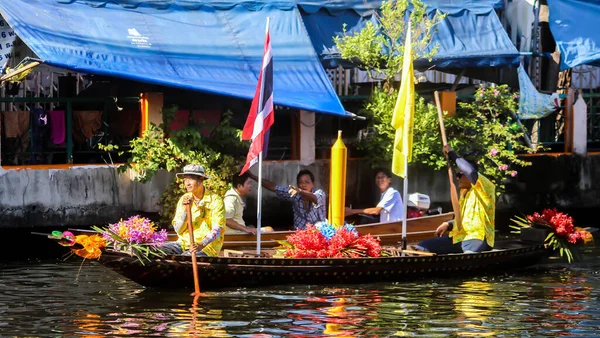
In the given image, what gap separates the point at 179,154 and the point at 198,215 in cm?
373

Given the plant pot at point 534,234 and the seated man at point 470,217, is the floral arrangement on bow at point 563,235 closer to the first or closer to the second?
the plant pot at point 534,234

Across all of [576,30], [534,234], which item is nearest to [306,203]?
[534,234]

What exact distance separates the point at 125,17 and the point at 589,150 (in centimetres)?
885

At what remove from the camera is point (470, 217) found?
14.9m

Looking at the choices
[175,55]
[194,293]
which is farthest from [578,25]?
[194,293]

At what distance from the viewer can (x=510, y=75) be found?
67.4 ft

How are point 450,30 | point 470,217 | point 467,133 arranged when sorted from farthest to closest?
point 450,30 < point 467,133 < point 470,217

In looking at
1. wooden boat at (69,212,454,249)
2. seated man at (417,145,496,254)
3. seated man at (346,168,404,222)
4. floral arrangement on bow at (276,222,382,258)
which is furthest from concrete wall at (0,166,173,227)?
seated man at (417,145,496,254)

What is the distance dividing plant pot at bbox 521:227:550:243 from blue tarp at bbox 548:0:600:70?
4.69 m

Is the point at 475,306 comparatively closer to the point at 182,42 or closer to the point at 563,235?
the point at 563,235

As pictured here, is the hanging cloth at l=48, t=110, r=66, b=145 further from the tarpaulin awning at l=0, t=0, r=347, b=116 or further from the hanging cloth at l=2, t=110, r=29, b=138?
the tarpaulin awning at l=0, t=0, r=347, b=116

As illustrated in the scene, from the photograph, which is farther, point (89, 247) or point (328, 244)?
point (328, 244)

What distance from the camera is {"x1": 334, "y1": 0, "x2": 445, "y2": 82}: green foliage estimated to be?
18109 millimetres

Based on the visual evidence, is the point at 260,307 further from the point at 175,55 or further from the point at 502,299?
the point at 175,55
